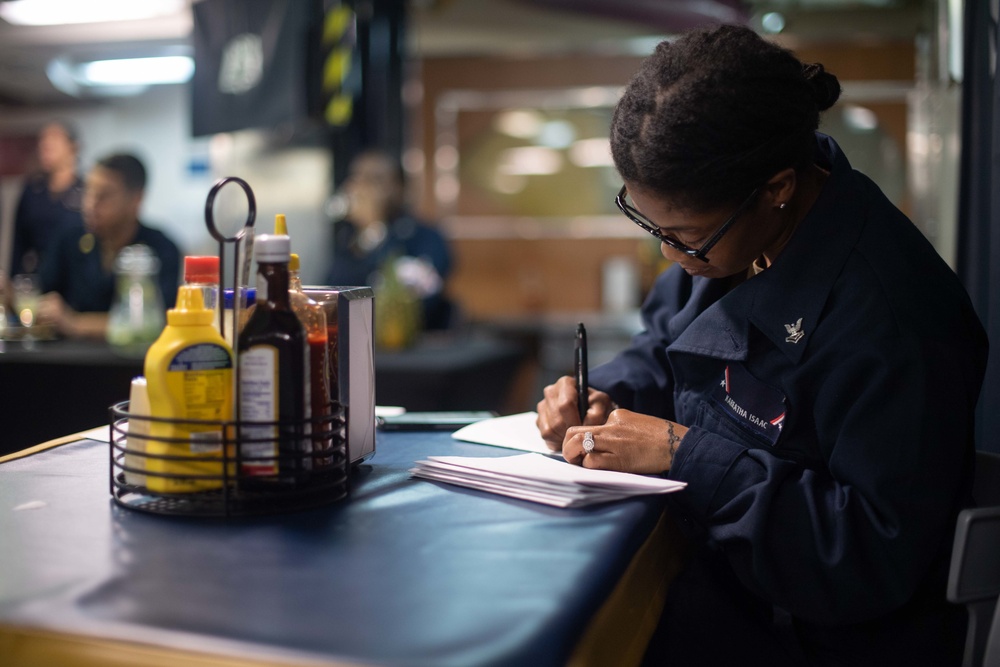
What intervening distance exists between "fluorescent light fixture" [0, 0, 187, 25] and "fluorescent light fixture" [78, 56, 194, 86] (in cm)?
40

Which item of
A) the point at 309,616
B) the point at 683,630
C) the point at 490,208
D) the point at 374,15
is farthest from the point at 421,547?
the point at 490,208

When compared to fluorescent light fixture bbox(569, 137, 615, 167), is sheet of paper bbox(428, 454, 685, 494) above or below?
below

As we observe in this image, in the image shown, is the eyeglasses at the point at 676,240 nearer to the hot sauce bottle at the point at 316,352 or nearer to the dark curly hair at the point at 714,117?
the dark curly hair at the point at 714,117

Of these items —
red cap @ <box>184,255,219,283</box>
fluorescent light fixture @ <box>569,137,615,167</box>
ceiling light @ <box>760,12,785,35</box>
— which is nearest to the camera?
red cap @ <box>184,255,219,283</box>

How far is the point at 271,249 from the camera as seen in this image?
0.93 meters

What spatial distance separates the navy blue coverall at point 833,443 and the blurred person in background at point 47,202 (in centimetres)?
483

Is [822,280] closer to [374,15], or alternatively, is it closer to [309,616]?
[309,616]

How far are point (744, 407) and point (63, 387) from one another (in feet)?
7.80

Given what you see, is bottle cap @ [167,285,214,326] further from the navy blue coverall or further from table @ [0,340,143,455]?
table @ [0,340,143,455]

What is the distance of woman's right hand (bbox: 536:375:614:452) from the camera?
125 centimetres

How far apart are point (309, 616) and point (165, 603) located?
0.38ft

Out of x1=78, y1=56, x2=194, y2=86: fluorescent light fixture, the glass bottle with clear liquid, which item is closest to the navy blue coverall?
the glass bottle with clear liquid

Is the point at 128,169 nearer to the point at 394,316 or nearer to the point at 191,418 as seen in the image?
the point at 394,316

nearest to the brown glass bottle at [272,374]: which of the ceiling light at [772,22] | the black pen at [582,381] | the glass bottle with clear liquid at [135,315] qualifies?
the black pen at [582,381]
